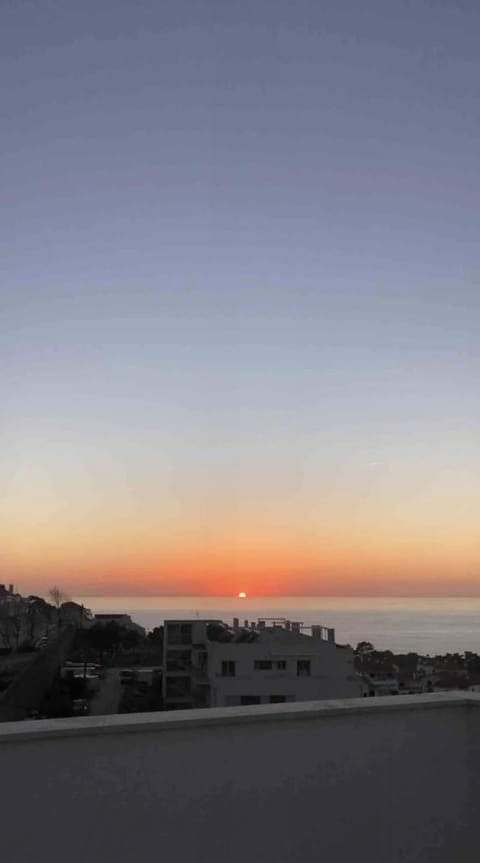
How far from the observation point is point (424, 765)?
7.77ft

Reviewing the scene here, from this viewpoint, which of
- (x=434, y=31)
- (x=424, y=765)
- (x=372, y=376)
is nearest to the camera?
(x=424, y=765)

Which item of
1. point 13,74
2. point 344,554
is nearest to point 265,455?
point 13,74

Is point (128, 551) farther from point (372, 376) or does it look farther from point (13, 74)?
point (13, 74)

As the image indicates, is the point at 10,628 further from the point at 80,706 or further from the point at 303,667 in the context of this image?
the point at 303,667

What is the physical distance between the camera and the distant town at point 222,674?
24.2 metres

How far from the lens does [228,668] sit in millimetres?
24750

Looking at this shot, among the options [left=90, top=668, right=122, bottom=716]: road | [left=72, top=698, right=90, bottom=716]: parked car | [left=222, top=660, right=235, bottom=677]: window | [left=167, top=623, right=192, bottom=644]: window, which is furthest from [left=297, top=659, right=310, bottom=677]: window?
[left=167, top=623, right=192, bottom=644]: window

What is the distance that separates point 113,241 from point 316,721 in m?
6.45

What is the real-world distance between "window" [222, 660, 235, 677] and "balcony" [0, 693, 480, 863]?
23348mm

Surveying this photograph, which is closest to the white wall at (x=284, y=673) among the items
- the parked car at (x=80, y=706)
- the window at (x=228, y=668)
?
the window at (x=228, y=668)

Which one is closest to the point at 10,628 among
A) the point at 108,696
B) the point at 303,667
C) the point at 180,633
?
the point at 180,633

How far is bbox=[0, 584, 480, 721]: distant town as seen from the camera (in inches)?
955

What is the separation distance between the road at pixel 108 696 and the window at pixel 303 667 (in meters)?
6.35

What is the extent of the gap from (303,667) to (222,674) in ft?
9.30
